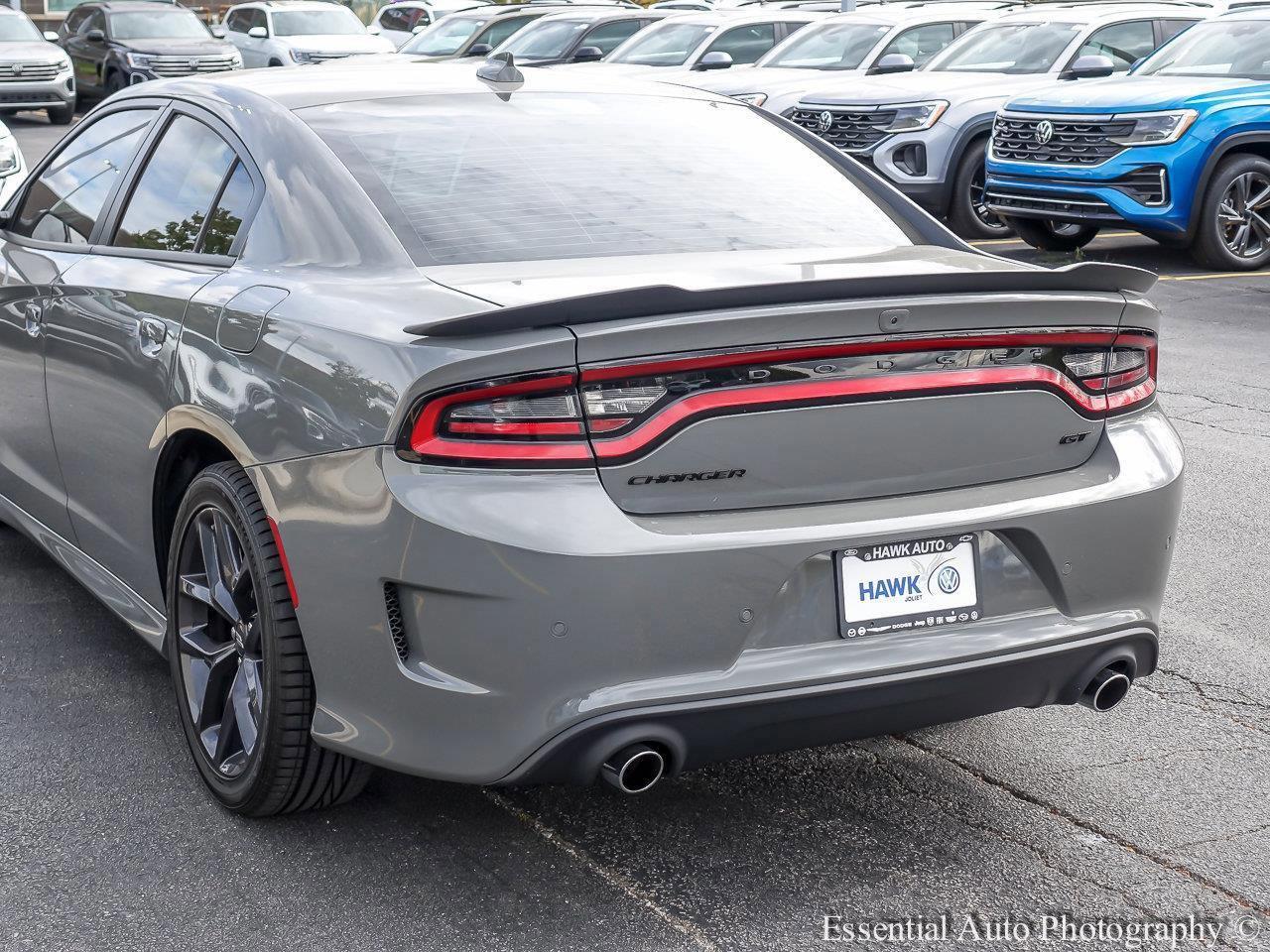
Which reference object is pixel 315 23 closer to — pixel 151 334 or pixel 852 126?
pixel 852 126

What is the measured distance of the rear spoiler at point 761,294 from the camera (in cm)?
286

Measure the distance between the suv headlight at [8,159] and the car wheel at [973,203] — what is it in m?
7.53

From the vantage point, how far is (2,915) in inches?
123

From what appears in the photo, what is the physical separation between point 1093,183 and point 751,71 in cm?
557

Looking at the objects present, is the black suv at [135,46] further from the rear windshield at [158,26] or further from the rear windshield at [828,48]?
the rear windshield at [828,48]

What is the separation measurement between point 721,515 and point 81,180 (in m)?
2.76

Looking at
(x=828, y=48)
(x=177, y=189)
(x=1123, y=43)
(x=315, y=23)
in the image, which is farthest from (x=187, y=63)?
(x=177, y=189)

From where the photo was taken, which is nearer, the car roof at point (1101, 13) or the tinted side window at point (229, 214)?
the tinted side window at point (229, 214)

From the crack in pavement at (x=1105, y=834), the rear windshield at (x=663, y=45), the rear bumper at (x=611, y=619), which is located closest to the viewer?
the rear bumper at (x=611, y=619)

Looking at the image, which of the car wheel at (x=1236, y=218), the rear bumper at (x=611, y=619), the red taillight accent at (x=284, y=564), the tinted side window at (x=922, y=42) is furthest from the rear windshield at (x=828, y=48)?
the red taillight accent at (x=284, y=564)

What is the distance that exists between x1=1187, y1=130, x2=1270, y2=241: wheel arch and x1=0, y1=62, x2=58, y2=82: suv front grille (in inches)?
712

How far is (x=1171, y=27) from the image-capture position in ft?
47.3

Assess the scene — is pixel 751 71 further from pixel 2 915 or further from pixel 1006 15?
pixel 2 915

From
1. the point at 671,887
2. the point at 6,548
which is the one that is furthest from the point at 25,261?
the point at 671,887
